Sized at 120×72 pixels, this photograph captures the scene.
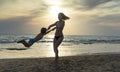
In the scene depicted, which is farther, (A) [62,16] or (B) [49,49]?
(B) [49,49]

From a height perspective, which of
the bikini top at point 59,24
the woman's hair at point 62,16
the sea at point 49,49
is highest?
the woman's hair at point 62,16

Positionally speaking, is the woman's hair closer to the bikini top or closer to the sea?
the bikini top

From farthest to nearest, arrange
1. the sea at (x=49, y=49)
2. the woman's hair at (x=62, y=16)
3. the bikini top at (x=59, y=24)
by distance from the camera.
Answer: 1. the sea at (x=49, y=49)
2. the bikini top at (x=59, y=24)
3. the woman's hair at (x=62, y=16)

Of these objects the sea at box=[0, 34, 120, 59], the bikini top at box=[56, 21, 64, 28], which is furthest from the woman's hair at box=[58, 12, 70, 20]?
the sea at box=[0, 34, 120, 59]

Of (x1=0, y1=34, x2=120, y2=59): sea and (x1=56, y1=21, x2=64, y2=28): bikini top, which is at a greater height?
(x1=56, y1=21, x2=64, y2=28): bikini top

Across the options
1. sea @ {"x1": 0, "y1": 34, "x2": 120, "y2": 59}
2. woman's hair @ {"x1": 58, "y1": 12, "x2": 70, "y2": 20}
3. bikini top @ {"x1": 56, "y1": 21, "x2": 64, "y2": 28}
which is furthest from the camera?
sea @ {"x1": 0, "y1": 34, "x2": 120, "y2": 59}

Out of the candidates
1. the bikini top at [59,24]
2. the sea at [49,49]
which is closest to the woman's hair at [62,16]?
the bikini top at [59,24]

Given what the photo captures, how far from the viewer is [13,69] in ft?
34.5

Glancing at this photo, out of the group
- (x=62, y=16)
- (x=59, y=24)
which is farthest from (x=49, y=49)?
(x=62, y=16)

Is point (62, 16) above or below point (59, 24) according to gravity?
above

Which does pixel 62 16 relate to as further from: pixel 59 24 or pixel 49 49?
pixel 49 49

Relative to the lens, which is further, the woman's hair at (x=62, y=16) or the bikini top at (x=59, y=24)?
the bikini top at (x=59, y=24)

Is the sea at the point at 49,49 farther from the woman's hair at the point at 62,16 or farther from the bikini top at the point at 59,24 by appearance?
the woman's hair at the point at 62,16

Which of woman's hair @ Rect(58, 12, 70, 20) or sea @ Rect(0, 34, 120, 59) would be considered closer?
woman's hair @ Rect(58, 12, 70, 20)
